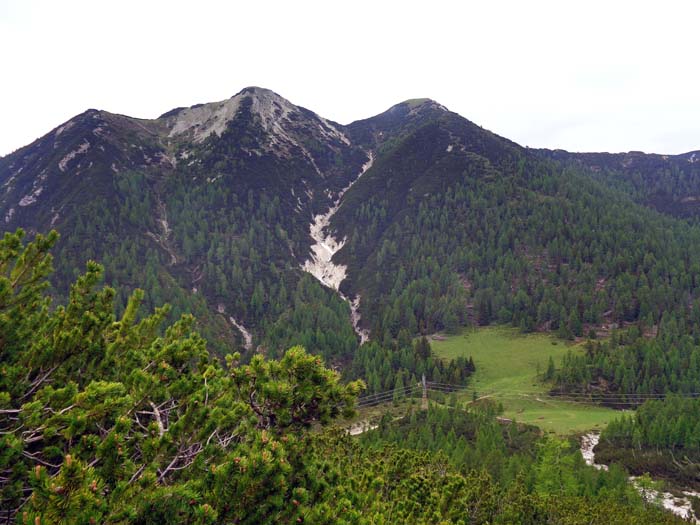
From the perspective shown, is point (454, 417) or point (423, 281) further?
point (423, 281)

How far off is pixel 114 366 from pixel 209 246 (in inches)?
7390

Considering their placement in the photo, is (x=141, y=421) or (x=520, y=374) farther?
(x=520, y=374)

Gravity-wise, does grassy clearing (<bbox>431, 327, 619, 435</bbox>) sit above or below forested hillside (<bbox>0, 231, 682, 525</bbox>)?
below

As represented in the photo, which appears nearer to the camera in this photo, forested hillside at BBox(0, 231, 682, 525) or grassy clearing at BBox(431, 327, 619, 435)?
forested hillside at BBox(0, 231, 682, 525)

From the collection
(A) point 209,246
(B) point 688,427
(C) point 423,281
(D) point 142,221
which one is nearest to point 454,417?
(B) point 688,427

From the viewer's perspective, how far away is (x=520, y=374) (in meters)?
113

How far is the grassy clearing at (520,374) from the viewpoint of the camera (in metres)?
85.2

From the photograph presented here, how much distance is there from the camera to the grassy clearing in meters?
85.2

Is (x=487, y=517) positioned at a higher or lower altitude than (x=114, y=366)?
lower

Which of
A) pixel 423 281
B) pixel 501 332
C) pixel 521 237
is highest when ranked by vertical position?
pixel 521 237

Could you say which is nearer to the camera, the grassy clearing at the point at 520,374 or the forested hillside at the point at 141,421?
the forested hillside at the point at 141,421

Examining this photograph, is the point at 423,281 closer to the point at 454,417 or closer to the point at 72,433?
the point at 454,417

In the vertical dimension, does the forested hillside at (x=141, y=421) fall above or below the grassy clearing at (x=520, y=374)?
above

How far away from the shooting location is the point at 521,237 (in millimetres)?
186875
